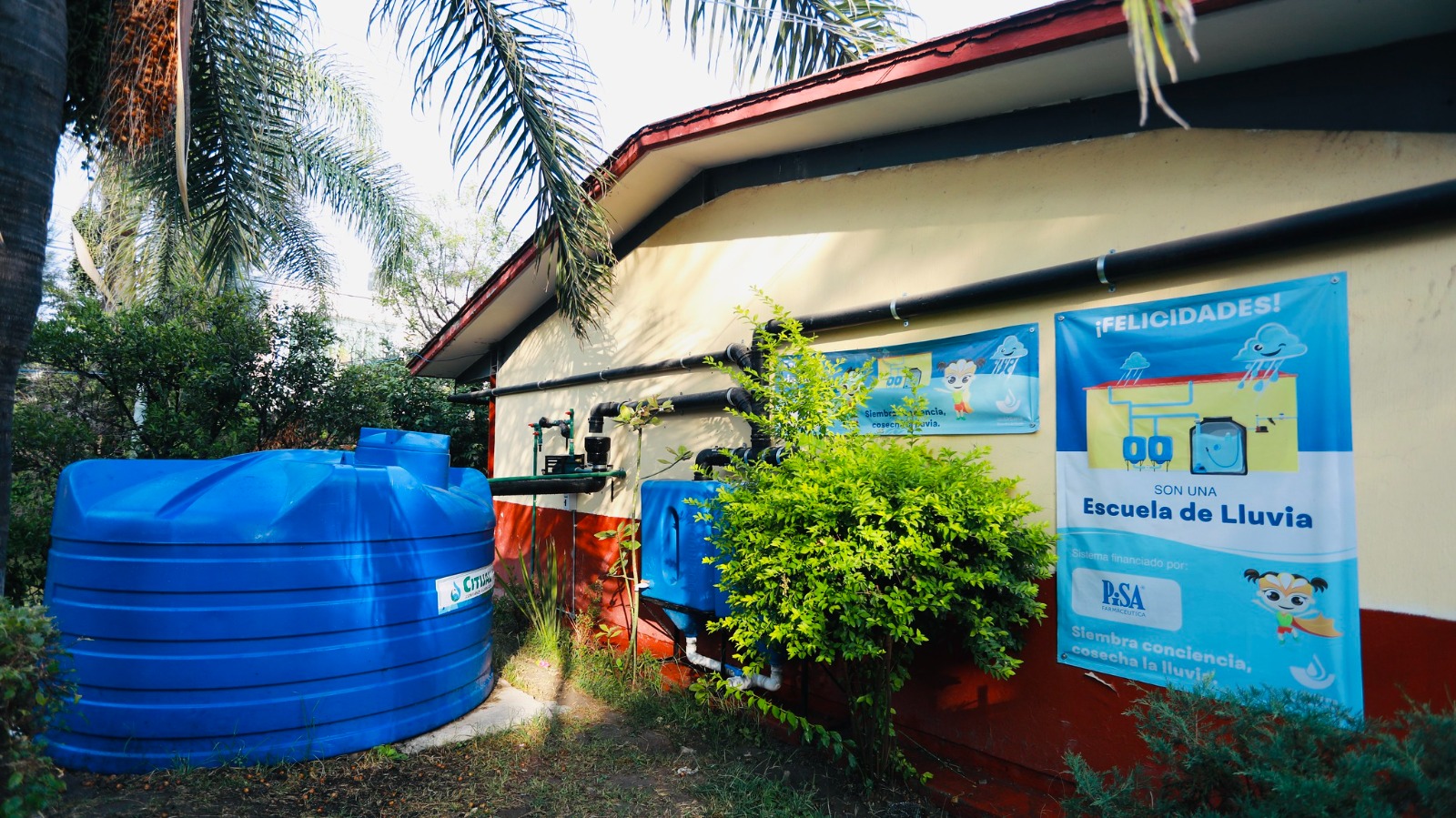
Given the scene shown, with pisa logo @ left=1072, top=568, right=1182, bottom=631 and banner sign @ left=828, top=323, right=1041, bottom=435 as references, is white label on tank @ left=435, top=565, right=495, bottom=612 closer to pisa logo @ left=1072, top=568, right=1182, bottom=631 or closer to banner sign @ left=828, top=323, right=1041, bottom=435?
banner sign @ left=828, top=323, right=1041, bottom=435

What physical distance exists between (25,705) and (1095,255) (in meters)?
4.75

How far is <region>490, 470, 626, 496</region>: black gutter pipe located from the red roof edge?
7.93ft

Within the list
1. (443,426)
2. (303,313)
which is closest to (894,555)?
(303,313)

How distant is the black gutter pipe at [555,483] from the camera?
6.41 m

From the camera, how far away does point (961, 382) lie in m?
4.29

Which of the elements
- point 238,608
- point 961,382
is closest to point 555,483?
point 238,608

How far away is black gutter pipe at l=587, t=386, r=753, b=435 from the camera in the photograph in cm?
539

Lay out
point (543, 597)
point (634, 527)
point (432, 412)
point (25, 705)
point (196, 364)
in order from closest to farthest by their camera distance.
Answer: point (25, 705) → point (634, 527) → point (196, 364) → point (543, 597) → point (432, 412)

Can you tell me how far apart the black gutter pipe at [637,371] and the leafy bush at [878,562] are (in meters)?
1.57

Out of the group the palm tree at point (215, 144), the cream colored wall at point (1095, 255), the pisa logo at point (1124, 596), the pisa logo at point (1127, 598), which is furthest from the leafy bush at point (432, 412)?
the pisa logo at point (1124, 596)

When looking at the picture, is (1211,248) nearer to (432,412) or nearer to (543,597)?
(543,597)

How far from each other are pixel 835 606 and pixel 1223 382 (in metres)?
1.96

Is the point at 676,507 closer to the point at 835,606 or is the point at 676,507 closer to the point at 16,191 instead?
the point at 835,606

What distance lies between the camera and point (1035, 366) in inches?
155
